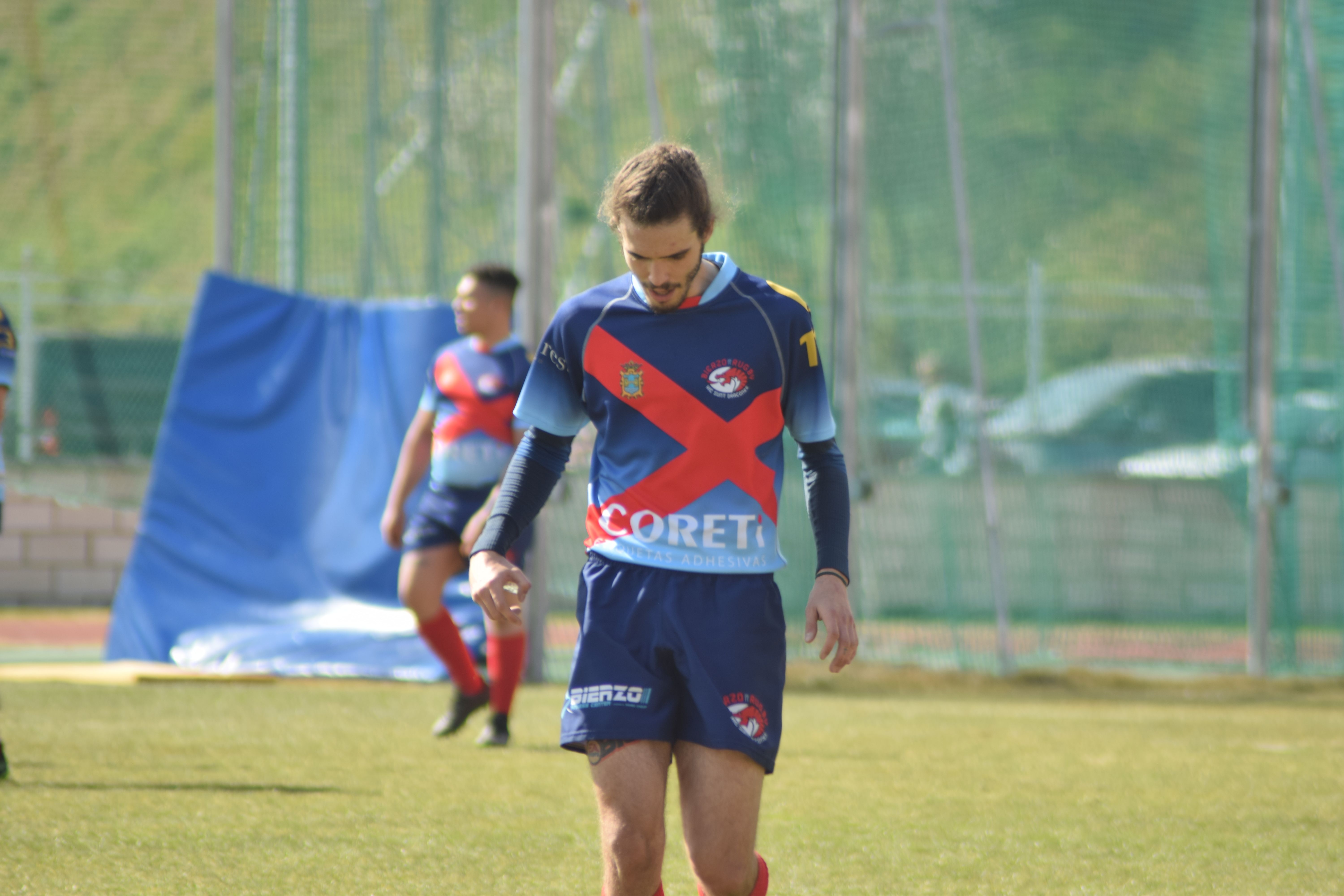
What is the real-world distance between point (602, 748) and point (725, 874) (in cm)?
35

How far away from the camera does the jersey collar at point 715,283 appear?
11.2ft

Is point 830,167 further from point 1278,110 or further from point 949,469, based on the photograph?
point 1278,110

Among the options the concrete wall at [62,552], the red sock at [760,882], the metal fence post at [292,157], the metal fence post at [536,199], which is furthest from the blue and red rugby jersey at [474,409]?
the concrete wall at [62,552]

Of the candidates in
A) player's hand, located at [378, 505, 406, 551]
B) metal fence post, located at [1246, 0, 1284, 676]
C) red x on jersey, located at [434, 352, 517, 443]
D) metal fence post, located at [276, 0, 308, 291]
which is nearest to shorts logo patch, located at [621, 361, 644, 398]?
red x on jersey, located at [434, 352, 517, 443]

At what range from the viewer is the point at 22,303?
48.5 feet

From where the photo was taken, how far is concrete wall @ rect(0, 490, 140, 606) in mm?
14188

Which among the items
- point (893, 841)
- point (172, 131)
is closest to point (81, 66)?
point (172, 131)

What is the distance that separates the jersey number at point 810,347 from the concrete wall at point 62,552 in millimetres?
11780

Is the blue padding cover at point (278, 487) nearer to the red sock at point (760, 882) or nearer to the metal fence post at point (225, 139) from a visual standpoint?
the metal fence post at point (225, 139)

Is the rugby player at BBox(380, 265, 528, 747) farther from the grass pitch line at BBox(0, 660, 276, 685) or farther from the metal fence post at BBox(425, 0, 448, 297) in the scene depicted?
the metal fence post at BBox(425, 0, 448, 297)

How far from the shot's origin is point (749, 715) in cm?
325

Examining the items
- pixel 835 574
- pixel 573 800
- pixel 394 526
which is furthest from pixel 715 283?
pixel 394 526

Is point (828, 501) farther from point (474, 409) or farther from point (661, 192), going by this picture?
point (474, 409)

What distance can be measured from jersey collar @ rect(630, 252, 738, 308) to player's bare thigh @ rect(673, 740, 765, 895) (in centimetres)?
94
